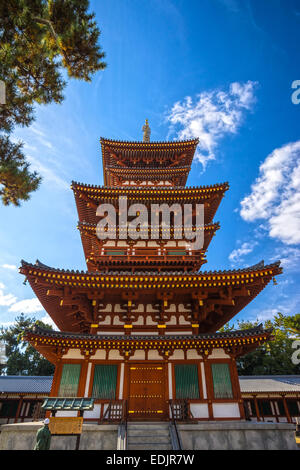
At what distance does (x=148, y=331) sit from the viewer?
13.9 meters

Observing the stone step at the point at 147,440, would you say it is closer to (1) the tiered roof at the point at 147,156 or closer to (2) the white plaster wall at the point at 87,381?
(2) the white plaster wall at the point at 87,381

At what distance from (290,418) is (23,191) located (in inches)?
1120

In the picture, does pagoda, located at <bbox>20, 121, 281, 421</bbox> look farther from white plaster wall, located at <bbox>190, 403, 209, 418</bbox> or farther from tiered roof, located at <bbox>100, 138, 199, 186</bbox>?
tiered roof, located at <bbox>100, 138, 199, 186</bbox>

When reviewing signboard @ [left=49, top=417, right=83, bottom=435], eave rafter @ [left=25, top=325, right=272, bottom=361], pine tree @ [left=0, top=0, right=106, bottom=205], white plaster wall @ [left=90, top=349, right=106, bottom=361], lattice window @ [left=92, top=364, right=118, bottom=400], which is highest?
pine tree @ [left=0, top=0, right=106, bottom=205]

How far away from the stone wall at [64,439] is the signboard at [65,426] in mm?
1632

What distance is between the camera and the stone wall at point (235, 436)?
10.2 m

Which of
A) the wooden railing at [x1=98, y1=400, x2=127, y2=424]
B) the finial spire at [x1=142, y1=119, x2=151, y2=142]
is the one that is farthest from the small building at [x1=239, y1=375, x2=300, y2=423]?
the finial spire at [x1=142, y1=119, x2=151, y2=142]

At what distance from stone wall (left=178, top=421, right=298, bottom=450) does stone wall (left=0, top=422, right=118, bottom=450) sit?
2658mm

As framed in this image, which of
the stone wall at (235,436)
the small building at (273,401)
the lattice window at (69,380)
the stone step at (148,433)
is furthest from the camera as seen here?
the small building at (273,401)

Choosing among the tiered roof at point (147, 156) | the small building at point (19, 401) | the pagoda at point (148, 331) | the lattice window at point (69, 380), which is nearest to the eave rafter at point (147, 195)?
the pagoda at point (148, 331)

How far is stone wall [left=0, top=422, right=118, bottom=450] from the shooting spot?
10102 mm

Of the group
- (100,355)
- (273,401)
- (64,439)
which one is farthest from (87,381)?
(273,401)

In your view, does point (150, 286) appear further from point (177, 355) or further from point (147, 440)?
point (147, 440)
